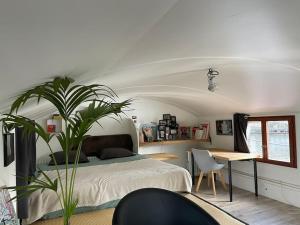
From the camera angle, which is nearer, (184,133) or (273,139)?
(273,139)

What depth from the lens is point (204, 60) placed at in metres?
2.37

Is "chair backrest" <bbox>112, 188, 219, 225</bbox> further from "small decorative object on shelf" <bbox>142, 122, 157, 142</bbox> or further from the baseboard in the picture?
"small decorative object on shelf" <bbox>142, 122, 157, 142</bbox>

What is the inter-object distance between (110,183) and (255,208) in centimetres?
237

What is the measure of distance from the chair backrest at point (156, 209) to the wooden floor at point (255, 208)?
6.89 feet

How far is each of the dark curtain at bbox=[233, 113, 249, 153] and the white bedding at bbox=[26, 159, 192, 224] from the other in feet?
6.05

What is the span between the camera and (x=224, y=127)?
5309 mm

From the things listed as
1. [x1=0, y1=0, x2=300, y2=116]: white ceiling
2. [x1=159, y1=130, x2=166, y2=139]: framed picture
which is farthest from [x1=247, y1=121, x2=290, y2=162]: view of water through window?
[x1=159, y1=130, x2=166, y2=139]: framed picture

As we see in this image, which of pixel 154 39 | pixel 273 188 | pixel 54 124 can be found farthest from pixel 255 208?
pixel 54 124

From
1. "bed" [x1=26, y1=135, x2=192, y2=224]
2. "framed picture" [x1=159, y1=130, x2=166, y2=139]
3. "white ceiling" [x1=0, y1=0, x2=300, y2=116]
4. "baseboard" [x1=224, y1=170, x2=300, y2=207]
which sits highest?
"white ceiling" [x1=0, y1=0, x2=300, y2=116]

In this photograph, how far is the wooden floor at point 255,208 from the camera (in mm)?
3266

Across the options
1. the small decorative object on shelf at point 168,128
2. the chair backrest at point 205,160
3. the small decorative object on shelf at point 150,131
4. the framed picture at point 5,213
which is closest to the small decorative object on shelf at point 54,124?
the small decorative object on shelf at point 150,131

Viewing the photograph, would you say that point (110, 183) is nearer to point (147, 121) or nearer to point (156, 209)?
point (156, 209)

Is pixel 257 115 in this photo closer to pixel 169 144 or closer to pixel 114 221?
pixel 169 144

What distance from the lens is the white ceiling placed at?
30.5 inches
